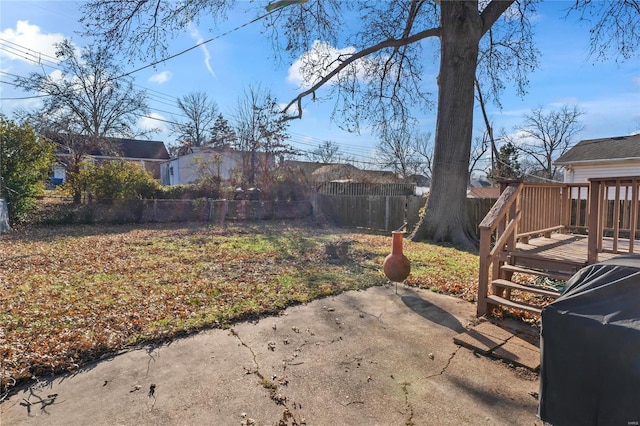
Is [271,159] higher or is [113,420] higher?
[271,159]

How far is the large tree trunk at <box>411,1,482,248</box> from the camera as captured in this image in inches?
358

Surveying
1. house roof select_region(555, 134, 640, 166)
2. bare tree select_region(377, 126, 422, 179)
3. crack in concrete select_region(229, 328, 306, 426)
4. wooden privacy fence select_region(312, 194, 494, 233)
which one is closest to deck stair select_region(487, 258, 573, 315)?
crack in concrete select_region(229, 328, 306, 426)

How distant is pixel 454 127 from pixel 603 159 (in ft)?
26.8

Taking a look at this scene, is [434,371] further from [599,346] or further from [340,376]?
[599,346]

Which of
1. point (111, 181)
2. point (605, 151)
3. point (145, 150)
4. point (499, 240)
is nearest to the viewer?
point (499, 240)

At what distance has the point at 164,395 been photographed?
2.47 m

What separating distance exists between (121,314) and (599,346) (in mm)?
4404

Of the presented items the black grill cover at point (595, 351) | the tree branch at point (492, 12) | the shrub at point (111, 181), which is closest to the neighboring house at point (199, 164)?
the shrub at point (111, 181)

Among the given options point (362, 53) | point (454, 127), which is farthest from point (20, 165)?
point (454, 127)

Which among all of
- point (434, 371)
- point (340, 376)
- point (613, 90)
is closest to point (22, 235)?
point (340, 376)

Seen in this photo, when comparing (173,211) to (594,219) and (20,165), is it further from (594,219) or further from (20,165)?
(594,219)

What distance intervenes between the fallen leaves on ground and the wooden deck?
1.07 metres

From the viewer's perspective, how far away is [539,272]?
399 centimetres

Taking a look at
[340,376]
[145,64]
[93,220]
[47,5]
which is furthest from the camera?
[93,220]
